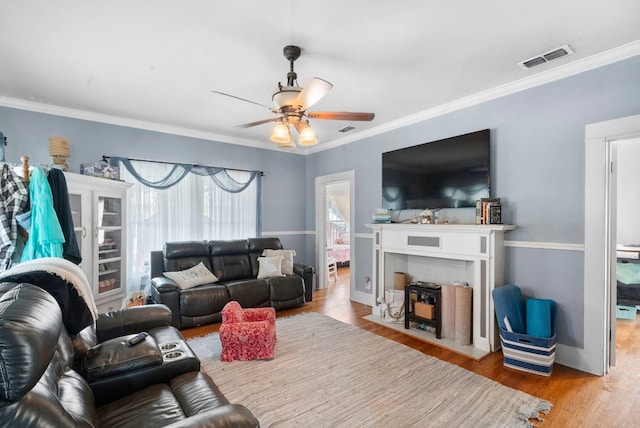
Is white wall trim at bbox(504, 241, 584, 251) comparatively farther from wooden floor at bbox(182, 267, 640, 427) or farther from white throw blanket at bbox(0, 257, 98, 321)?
white throw blanket at bbox(0, 257, 98, 321)

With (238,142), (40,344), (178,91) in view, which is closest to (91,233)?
(178,91)

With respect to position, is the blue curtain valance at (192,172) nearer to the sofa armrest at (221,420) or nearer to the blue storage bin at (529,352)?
the sofa armrest at (221,420)

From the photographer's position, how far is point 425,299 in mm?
3637

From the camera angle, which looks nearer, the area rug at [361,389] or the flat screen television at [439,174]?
the area rug at [361,389]

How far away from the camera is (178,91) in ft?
10.7

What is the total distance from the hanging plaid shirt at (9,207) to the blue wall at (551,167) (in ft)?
13.8

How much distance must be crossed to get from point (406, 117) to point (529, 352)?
2.90 m

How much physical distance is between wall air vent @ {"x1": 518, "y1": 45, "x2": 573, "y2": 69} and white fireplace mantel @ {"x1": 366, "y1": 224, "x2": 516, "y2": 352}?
56.3 inches

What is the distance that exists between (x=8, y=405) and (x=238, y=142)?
4727mm

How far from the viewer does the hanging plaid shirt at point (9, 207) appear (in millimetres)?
2403

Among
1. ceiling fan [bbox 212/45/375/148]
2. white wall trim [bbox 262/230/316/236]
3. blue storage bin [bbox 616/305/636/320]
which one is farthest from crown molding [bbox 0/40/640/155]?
blue storage bin [bbox 616/305/636/320]

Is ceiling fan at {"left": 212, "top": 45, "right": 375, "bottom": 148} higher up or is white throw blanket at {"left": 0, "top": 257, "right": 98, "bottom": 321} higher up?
ceiling fan at {"left": 212, "top": 45, "right": 375, "bottom": 148}

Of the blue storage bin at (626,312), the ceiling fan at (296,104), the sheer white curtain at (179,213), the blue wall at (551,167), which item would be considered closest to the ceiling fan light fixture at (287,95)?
the ceiling fan at (296,104)

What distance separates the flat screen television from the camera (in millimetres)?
3352
